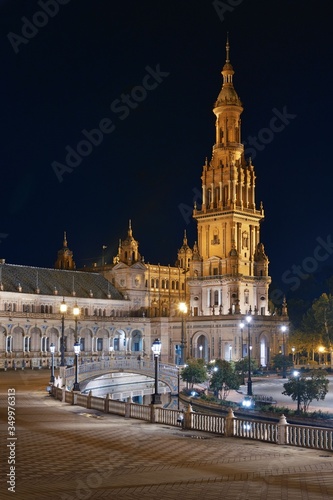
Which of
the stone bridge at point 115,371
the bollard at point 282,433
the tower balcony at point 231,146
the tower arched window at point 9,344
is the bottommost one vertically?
the bollard at point 282,433

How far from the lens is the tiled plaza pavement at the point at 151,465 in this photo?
2130cm

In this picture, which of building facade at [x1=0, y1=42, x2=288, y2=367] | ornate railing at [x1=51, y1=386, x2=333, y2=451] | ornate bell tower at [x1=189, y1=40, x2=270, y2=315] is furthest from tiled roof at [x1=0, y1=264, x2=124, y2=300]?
ornate railing at [x1=51, y1=386, x2=333, y2=451]

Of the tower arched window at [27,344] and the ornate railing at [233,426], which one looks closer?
the ornate railing at [233,426]

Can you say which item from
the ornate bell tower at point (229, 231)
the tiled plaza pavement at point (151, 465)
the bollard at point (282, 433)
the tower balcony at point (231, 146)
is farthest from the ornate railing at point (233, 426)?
the tower balcony at point (231, 146)

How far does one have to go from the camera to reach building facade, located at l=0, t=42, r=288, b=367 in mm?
121438

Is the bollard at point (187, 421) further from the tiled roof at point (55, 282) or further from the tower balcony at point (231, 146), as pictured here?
the tower balcony at point (231, 146)

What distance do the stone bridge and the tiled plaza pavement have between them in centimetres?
2406

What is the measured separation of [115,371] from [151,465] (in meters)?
51.7

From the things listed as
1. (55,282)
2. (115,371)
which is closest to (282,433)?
(115,371)

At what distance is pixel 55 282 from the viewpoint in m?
126

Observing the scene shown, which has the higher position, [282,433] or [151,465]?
[282,433]

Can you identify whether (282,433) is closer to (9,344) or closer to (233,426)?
(233,426)

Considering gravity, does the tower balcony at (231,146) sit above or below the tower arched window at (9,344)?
above

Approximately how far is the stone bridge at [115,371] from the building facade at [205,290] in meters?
30.4
